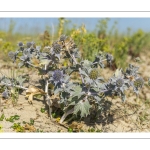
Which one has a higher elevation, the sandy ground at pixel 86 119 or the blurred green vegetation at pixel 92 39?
the blurred green vegetation at pixel 92 39

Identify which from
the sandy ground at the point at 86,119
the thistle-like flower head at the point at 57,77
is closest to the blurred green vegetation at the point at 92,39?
the sandy ground at the point at 86,119

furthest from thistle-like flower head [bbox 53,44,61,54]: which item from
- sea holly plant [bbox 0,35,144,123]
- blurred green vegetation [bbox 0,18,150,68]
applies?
blurred green vegetation [bbox 0,18,150,68]

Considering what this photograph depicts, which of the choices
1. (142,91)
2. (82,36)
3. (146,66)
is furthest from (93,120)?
(146,66)

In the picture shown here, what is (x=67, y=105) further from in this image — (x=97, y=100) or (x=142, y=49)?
(x=142, y=49)

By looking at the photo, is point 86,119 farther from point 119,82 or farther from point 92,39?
point 92,39

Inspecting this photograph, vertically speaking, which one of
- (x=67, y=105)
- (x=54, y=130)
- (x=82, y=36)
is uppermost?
(x=82, y=36)

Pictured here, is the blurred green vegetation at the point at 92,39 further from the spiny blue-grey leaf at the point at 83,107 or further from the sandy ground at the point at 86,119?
the spiny blue-grey leaf at the point at 83,107

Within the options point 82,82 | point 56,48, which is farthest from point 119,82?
point 56,48
